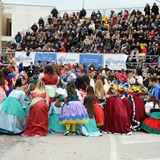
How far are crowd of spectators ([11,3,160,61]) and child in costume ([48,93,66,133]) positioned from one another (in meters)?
13.5

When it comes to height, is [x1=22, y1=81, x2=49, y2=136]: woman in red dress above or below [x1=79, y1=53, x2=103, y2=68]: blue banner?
below

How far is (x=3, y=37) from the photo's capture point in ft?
149

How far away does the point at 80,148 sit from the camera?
8945 mm

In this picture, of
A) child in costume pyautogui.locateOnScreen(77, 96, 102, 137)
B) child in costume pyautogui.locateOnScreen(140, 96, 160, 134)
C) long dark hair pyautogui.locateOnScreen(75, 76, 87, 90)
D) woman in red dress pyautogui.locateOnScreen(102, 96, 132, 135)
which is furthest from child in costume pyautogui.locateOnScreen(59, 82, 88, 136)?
child in costume pyautogui.locateOnScreen(140, 96, 160, 134)

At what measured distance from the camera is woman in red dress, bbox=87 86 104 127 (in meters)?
11.4

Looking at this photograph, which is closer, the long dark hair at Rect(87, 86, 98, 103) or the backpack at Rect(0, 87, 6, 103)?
the backpack at Rect(0, 87, 6, 103)

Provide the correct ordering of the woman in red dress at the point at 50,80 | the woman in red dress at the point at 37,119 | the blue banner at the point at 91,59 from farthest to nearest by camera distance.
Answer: the blue banner at the point at 91,59, the woman in red dress at the point at 50,80, the woman in red dress at the point at 37,119

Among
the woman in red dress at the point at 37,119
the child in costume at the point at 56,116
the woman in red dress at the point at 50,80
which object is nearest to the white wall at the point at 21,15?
the woman in red dress at the point at 50,80

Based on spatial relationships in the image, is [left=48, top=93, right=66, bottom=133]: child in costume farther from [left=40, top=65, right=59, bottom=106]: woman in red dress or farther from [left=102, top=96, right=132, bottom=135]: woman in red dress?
[left=102, top=96, right=132, bottom=135]: woman in red dress

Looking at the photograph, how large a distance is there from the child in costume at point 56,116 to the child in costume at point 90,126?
0.62 metres

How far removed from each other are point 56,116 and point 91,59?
13.9 metres

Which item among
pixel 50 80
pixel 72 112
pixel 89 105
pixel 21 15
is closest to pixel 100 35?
pixel 50 80

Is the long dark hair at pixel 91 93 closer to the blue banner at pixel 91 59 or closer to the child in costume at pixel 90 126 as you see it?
the child in costume at pixel 90 126

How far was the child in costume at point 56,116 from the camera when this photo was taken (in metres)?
11.1
